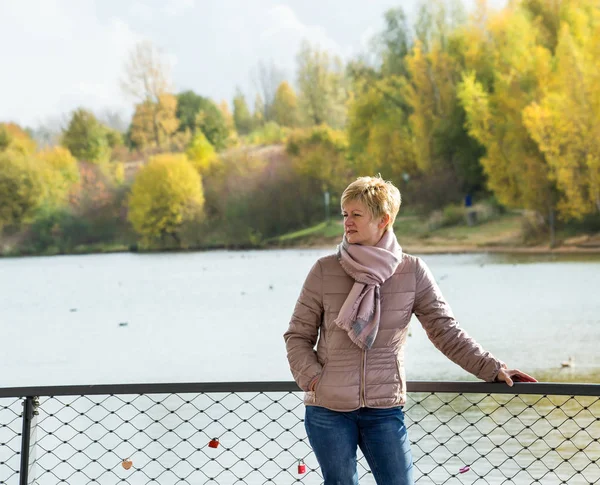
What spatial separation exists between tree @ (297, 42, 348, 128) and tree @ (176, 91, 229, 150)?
414 inches

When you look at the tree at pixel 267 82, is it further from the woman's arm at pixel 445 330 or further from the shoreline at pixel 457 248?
the woman's arm at pixel 445 330

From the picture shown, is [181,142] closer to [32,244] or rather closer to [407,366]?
[32,244]

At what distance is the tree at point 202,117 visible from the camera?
3292 inches

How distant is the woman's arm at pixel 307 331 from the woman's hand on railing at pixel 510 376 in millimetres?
578

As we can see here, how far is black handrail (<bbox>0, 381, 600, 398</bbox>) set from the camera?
3.32 m

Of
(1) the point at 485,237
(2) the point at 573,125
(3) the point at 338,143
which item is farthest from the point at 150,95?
(2) the point at 573,125

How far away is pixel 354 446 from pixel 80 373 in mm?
13661

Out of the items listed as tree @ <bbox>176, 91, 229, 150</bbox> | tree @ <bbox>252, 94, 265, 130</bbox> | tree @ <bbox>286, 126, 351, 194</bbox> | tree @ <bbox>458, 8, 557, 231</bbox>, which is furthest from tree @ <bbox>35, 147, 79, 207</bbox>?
tree @ <bbox>458, 8, 557, 231</bbox>

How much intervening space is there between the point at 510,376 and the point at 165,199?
63.4m

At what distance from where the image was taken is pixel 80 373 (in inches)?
643

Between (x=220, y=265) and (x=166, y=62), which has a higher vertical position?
(x=166, y=62)

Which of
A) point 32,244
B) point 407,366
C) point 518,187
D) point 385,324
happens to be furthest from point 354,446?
point 32,244

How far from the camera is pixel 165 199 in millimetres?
66125

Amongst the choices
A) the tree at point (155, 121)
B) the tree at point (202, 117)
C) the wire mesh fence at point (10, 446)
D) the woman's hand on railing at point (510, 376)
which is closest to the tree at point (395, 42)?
the tree at point (202, 117)
